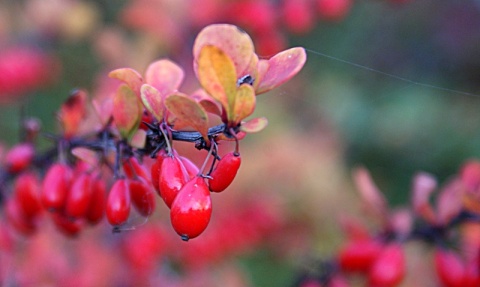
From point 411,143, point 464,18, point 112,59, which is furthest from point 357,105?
point 112,59

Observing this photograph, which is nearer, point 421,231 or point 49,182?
point 49,182

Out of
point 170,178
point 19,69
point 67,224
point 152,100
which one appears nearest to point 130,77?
point 152,100

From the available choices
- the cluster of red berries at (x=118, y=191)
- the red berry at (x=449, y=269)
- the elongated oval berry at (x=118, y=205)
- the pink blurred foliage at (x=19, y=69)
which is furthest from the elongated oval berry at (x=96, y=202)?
the pink blurred foliage at (x=19, y=69)

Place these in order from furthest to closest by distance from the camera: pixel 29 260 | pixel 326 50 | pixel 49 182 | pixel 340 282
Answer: pixel 326 50 < pixel 29 260 < pixel 340 282 < pixel 49 182

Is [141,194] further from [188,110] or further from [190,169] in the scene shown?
[188,110]

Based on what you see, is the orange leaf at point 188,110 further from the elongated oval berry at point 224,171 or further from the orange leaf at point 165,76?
the orange leaf at point 165,76

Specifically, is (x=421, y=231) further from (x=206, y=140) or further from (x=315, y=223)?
(x=315, y=223)
